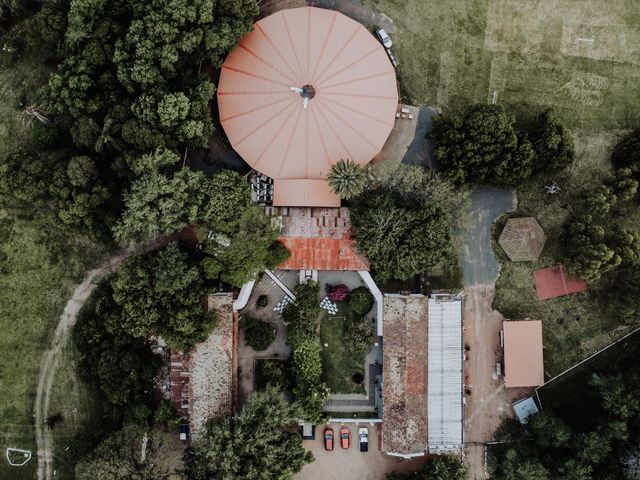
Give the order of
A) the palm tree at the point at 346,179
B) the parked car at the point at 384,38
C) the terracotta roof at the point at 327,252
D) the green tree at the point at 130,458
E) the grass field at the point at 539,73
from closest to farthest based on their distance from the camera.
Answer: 1. the green tree at the point at 130,458
2. the palm tree at the point at 346,179
3. the terracotta roof at the point at 327,252
4. the parked car at the point at 384,38
5. the grass field at the point at 539,73

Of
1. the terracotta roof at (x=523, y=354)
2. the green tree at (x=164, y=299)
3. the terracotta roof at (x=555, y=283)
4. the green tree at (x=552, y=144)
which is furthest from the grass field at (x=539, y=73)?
the green tree at (x=164, y=299)

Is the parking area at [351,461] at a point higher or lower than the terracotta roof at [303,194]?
lower

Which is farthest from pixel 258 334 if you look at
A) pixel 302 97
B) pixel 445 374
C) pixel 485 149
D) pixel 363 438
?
pixel 485 149

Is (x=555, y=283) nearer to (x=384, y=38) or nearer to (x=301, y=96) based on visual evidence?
(x=384, y=38)

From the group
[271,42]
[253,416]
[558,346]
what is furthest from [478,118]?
[253,416]

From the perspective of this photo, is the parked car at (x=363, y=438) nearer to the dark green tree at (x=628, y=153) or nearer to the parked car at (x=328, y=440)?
the parked car at (x=328, y=440)

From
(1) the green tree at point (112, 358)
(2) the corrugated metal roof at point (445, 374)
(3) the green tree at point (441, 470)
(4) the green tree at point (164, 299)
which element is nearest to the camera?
(4) the green tree at point (164, 299)

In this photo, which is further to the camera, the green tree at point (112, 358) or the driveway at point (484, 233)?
the driveway at point (484, 233)
